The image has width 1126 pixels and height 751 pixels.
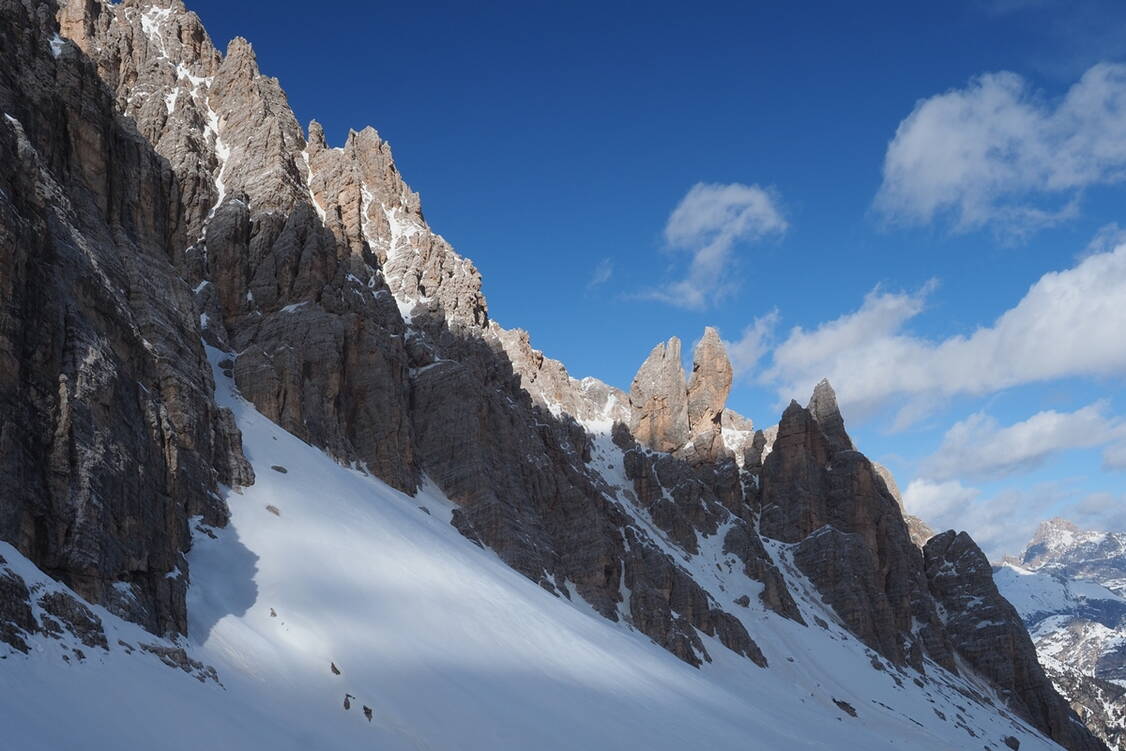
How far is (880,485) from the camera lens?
466 ft

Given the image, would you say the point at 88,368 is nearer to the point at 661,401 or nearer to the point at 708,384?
the point at 661,401

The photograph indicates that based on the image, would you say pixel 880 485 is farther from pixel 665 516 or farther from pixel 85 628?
pixel 85 628

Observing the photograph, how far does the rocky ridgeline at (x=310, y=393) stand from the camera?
28141 millimetres

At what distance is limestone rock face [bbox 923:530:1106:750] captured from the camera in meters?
126

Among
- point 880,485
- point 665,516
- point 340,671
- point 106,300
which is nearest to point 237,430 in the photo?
point 106,300

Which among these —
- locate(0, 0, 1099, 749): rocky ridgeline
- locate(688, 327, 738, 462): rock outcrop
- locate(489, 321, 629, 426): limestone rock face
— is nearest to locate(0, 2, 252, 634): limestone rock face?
locate(0, 0, 1099, 749): rocky ridgeline

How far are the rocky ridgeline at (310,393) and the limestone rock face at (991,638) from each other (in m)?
0.42

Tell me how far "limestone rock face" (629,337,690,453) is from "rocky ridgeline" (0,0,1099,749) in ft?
1.38

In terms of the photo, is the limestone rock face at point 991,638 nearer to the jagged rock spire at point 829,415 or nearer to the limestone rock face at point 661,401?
the jagged rock spire at point 829,415

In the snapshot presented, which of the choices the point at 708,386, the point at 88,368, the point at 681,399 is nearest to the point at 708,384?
the point at 708,386

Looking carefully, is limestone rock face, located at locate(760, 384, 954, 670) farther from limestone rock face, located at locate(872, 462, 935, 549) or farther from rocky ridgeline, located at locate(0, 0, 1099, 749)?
limestone rock face, located at locate(872, 462, 935, 549)

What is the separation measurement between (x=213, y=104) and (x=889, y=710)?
326 ft

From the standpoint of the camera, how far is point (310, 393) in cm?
6862

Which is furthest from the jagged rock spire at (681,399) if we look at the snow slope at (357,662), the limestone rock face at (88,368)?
the limestone rock face at (88,368)
